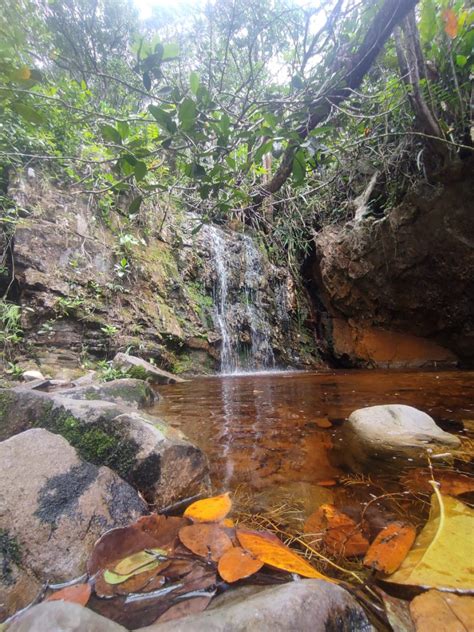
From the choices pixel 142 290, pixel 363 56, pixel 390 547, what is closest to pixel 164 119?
pixel 363 56

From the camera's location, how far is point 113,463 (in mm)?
1323

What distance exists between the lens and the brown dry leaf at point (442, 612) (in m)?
0.66

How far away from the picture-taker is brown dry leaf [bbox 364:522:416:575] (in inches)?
34.4

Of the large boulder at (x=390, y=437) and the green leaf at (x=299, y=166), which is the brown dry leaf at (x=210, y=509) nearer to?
the large boulder at (x=390, y=437)

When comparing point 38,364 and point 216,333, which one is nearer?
point 38,364

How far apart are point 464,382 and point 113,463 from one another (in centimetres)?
404

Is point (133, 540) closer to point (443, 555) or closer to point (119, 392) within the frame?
point (443, 555)

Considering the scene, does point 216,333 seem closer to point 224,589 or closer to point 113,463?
point 113,463

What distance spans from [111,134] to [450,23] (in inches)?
146

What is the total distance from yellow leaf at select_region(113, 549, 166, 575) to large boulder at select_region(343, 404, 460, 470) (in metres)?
1.03

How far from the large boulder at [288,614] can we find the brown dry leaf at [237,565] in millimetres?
105

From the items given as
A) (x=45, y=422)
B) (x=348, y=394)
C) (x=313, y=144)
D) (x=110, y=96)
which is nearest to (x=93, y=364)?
(x=45, y=422)

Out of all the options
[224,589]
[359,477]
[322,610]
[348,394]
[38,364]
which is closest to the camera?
[322,610]

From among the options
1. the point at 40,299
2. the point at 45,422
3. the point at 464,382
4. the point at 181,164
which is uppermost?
the point at 181,164
